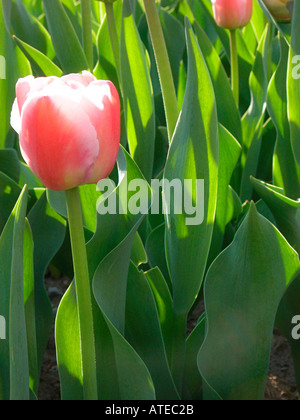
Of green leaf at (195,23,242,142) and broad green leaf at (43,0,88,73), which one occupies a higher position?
broad green leaf at (43,0,88,73)

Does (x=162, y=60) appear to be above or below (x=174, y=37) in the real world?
below

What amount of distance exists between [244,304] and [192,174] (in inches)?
6.7

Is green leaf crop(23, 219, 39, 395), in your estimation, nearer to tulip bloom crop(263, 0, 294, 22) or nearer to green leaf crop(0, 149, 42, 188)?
green leaf crop(0, 149, 42, 188)

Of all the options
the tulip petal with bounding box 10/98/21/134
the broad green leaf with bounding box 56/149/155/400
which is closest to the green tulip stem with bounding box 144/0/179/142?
the broad green leaf with bounding box 56/149/155/400

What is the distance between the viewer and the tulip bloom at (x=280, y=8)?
1005mm

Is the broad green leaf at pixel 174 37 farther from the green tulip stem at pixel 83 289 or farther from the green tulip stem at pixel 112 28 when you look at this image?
the green tulip stem at pixel 83 289

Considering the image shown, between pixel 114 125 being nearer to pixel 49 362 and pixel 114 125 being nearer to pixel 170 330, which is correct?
pixel 170 330

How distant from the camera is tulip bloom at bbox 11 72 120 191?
0.56m

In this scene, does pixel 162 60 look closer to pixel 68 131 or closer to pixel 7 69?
pixel 68 131

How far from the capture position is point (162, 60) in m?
0.80

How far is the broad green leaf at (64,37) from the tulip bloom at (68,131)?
58 cm

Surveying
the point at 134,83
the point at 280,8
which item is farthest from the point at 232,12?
the point at 134,83

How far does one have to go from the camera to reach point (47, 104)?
559 mm

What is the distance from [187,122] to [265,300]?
234 mm
